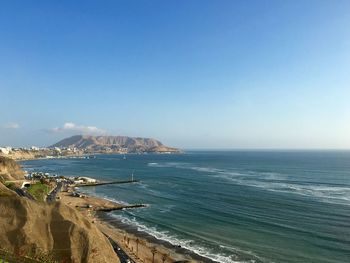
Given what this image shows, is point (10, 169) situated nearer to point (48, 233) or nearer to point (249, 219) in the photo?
point (249, 219)

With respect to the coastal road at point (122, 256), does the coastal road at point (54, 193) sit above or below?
above

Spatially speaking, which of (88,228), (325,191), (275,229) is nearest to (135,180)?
(325,191)

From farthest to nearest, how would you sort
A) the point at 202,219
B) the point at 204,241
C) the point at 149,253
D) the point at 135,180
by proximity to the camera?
the point at 135,180
the point at 202,219
the point at 204,241
the point at 149,253

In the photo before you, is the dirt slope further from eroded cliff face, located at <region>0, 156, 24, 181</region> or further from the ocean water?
eroded cliff face, located at <region>0, 156, 24, 181</region>

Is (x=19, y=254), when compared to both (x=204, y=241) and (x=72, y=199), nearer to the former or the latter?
(x=204, y=241)

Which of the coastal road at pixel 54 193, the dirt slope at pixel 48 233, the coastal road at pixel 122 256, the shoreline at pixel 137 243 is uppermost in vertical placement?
the dirt slope at pixel 48 233

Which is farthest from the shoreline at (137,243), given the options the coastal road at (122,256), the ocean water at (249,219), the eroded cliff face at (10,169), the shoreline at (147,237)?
the eroded cliff face at (10,169)

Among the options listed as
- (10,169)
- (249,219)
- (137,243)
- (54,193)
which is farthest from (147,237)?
(10,169)

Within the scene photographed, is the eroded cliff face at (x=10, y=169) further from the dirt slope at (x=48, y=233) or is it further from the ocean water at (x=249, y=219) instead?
the dirt slope at (x=48, y=233)

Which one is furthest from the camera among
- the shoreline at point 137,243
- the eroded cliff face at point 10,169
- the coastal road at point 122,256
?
the eroded cliff face at point 10,169
